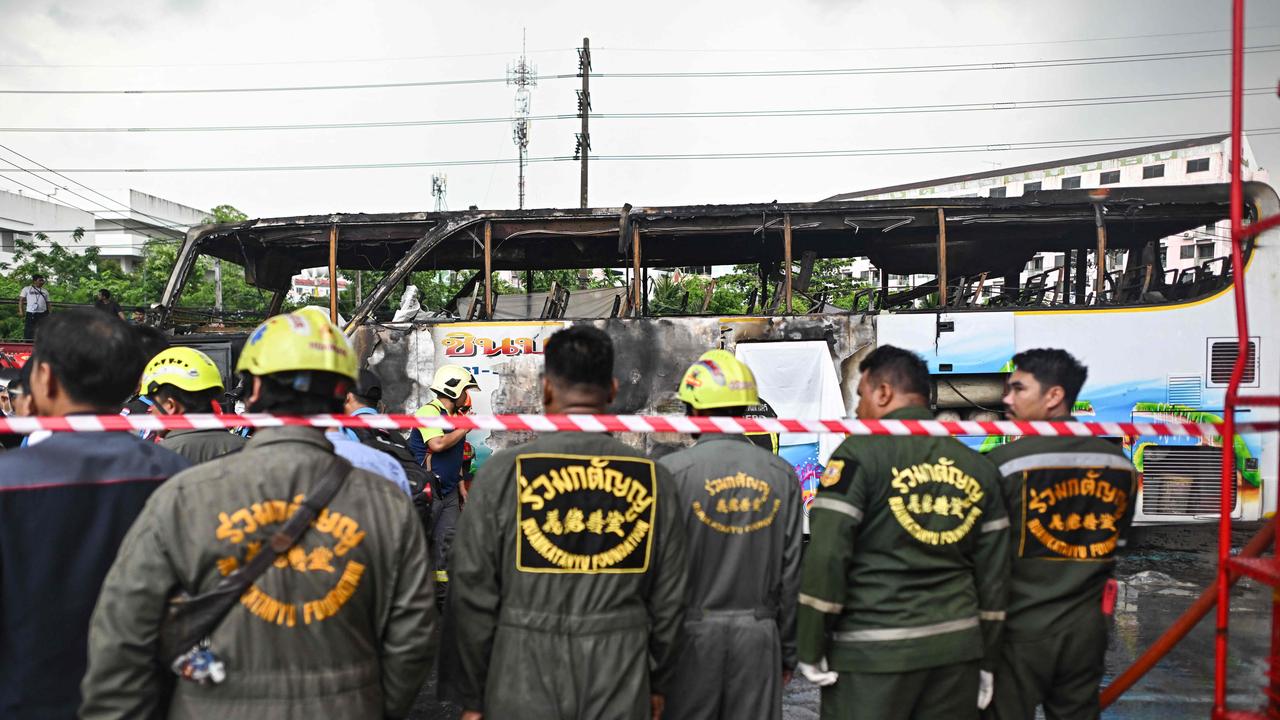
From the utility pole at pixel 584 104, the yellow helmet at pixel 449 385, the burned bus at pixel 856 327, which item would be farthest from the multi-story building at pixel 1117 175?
the yellow helmet at pixel 449 385

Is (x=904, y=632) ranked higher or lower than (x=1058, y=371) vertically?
lower

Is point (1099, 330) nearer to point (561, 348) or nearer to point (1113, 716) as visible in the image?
point (1113, 716)

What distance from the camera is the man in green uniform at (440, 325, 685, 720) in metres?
2.43

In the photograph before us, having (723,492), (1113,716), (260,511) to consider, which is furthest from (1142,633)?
(260,511)

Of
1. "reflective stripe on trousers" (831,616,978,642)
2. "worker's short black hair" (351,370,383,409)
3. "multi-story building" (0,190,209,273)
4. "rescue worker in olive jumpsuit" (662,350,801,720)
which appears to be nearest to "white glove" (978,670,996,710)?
"reflective stripe on trousers" (831,616,978,642)

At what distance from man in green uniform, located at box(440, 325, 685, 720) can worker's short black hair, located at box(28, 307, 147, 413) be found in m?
1.08

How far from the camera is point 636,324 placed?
8.20 m

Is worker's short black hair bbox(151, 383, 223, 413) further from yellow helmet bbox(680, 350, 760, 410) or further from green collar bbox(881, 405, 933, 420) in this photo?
green collar bbox(881, 405, 933, 420)

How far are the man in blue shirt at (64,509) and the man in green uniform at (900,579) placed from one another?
2.07 m

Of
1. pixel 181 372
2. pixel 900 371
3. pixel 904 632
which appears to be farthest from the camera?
pixel 181 372

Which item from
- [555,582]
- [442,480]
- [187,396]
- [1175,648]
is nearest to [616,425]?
[555,582]

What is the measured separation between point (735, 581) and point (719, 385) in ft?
2.51

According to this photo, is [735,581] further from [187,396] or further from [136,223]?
[136,223]

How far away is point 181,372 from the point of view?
3.92m
